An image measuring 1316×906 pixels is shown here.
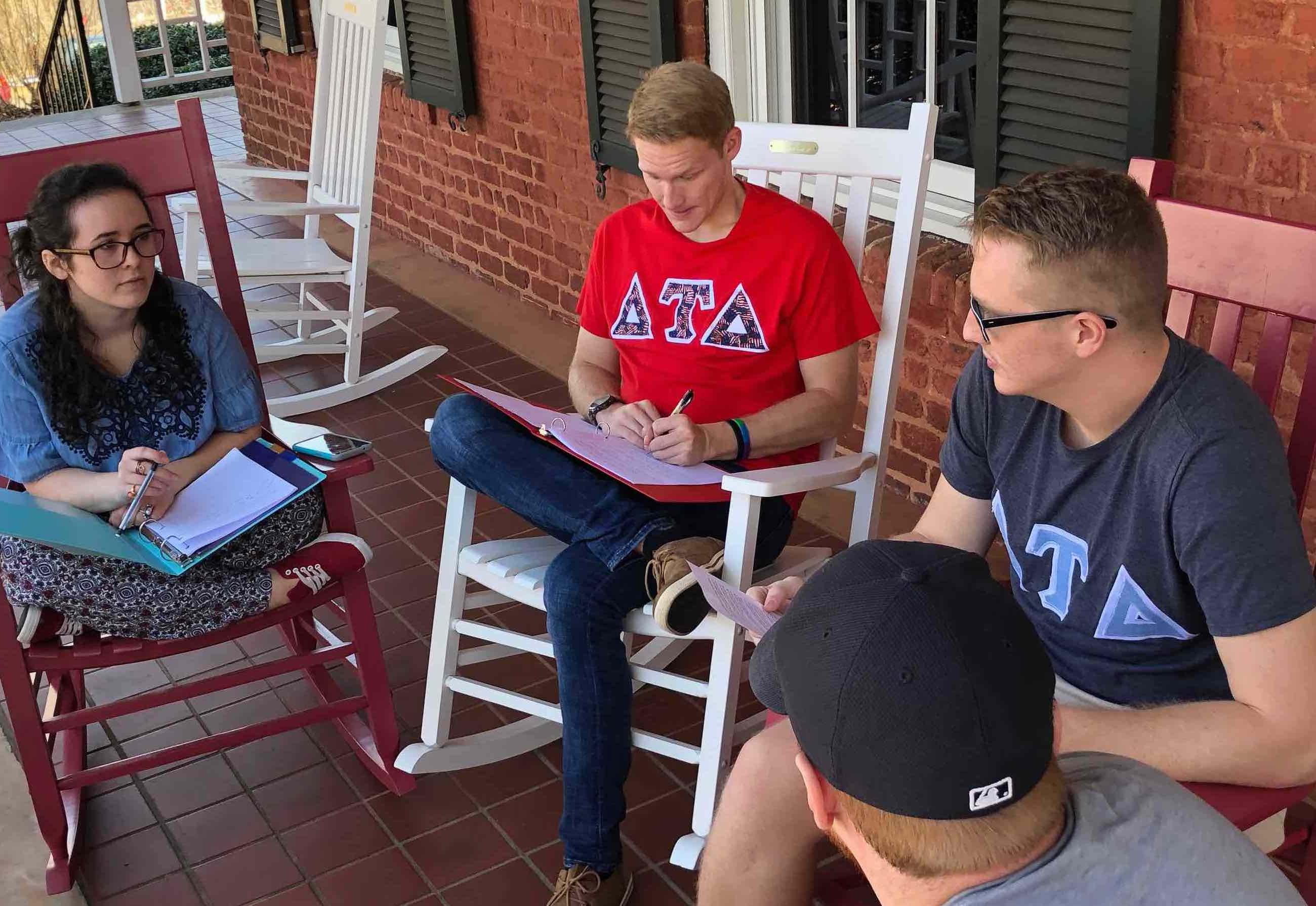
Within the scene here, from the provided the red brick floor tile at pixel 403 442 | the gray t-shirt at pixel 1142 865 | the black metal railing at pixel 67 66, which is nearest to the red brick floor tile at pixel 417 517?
the red brick floor tile at pixel 403 442

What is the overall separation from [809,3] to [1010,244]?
6.94 ft

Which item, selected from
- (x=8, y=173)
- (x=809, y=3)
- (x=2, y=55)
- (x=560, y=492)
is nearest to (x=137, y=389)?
(x=8, y=173)

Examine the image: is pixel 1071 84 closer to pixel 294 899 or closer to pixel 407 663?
pixel 407 663

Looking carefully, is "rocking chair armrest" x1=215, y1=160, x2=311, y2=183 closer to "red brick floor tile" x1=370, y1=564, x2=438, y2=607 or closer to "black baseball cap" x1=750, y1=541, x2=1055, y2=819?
"red brick floor tile" x1=370, y1=564, x2=438, y2=607

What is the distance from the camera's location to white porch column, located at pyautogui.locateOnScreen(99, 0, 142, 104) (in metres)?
9.39

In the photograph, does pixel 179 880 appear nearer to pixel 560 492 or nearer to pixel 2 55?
pixel 560 492

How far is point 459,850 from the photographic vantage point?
2445 mm

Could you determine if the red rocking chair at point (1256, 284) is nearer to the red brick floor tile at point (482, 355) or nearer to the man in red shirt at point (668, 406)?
the man in red shirt at point (668, 406)

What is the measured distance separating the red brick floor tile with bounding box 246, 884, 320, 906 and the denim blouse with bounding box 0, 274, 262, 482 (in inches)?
32.3

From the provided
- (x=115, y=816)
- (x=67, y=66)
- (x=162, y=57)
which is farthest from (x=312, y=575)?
(x=67, y=66)

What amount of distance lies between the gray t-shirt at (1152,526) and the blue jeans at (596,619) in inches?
24.3

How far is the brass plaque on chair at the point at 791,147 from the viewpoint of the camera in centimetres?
250

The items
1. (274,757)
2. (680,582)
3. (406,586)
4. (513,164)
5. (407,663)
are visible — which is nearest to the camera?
(680,582)

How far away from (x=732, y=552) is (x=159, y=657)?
3.58ft
